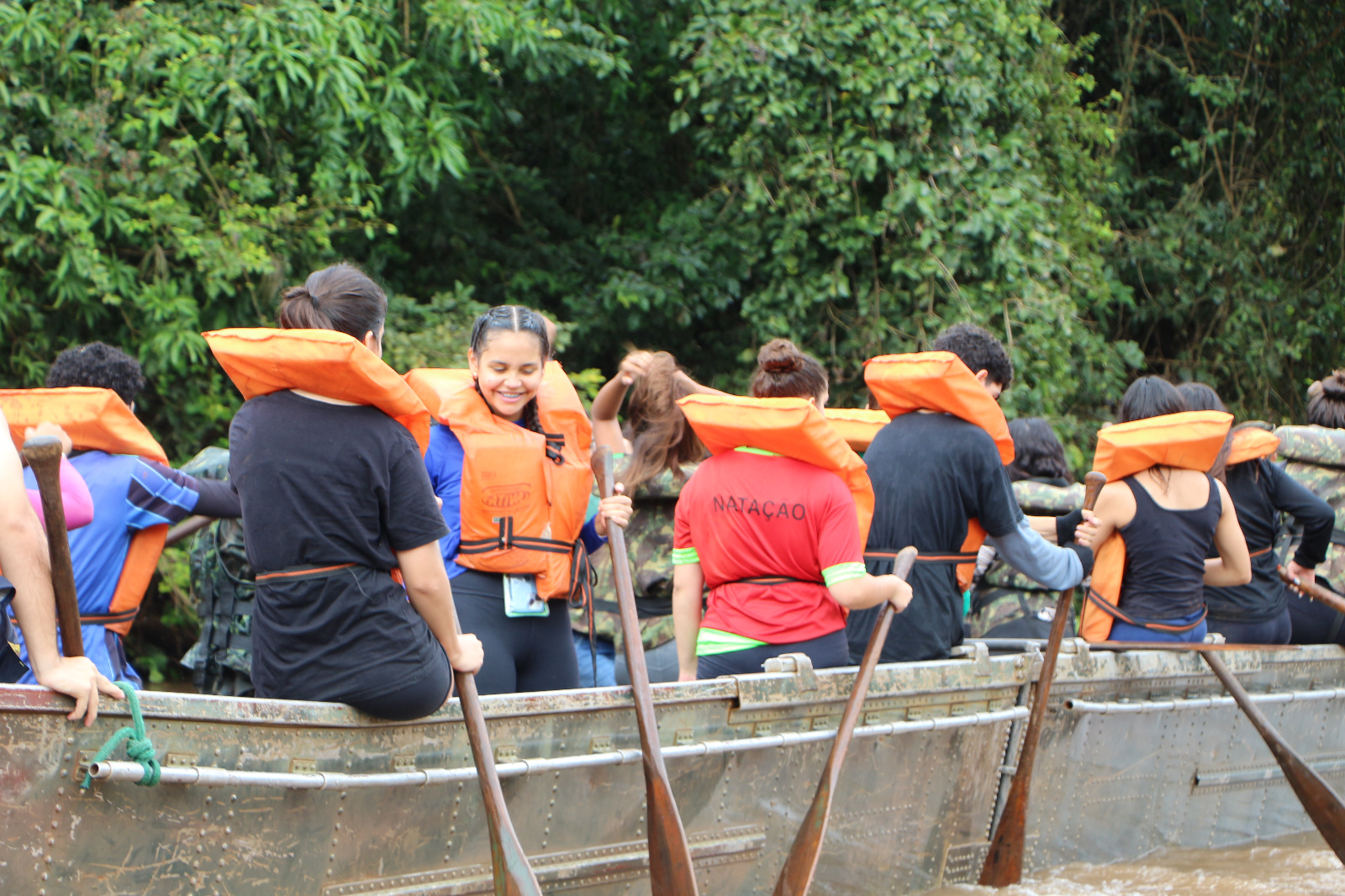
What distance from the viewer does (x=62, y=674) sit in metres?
2.45

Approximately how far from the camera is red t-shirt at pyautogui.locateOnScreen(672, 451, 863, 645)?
3.59 m

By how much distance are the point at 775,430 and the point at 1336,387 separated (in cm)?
369

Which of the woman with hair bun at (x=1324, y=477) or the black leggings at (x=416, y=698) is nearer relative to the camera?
the black leggings at (x=416, y=698)

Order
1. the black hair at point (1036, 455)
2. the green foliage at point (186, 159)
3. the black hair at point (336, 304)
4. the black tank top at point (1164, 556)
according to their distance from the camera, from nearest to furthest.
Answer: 1. the black hair at point (336, 304)
2. the black tank top at point (1164, 556)
3. the black hair at point (1036, 455)
4. the green foliage at point (186, 159)

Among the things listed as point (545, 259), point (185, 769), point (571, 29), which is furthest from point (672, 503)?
point (545, 259)

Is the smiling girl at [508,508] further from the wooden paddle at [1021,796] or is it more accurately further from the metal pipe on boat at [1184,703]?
the metal pipe on boat at [1184,703]

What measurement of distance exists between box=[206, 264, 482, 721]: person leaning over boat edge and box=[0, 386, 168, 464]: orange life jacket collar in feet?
3.62

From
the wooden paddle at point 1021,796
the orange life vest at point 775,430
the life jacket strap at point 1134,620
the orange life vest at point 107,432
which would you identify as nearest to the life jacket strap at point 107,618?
the orange life vest at point 107,432

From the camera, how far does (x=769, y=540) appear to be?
3.66 meters

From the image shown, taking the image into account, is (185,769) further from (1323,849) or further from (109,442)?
(1323,849)

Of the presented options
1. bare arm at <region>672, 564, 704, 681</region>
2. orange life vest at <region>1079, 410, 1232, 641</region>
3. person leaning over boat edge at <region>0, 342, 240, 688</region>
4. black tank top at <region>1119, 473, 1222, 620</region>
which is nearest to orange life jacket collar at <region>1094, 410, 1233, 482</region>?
orange life vest at <region>1079, 410, 1232, 641</region>

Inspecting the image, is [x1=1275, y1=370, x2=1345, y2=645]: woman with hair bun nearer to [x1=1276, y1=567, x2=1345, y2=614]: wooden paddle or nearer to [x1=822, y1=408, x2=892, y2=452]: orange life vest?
[x1=1276, y1=567, x2=1345, y2=614]: wooden paddle

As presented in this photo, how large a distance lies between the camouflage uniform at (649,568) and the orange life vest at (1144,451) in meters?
1.51

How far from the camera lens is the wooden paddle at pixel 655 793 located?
335 centimetres
